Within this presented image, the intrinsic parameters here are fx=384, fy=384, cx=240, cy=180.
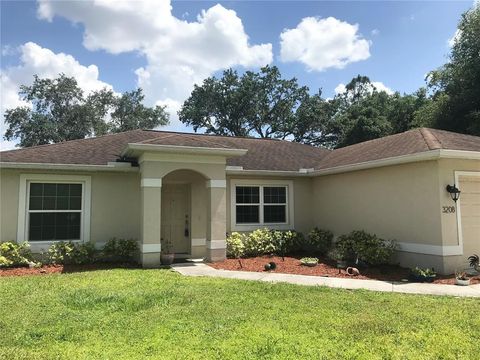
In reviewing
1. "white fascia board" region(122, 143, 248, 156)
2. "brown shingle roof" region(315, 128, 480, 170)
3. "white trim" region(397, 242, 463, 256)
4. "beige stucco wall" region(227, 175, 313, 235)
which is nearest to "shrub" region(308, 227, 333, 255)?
"beige stucco wall" region(227, 175, 313, 235)

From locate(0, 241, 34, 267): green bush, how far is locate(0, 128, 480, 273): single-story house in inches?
12.0

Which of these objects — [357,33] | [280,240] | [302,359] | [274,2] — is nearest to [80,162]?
[280,240]

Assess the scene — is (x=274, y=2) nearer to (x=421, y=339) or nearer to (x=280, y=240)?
(x=280, y=240)

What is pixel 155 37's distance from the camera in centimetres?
1256

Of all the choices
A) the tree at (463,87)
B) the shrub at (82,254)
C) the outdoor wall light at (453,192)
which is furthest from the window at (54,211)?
the tree at (463,87)

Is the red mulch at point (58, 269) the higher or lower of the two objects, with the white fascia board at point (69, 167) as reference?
lower

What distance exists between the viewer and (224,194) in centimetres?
1213

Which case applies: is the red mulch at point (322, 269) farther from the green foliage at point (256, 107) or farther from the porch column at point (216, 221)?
the green foliage at point (256, 107)

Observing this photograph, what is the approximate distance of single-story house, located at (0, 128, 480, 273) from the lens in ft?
33.6

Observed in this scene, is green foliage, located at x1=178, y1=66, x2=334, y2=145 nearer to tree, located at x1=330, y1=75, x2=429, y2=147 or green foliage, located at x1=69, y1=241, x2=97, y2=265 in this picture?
tree, located at x1=330, y1=75, x2=429, y2=147

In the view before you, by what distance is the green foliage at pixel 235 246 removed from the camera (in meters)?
12.4

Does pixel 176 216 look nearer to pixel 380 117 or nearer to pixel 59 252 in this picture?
pixel 59 252

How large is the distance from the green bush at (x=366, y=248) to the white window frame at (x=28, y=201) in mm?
7871

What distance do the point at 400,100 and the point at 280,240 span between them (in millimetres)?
27824
